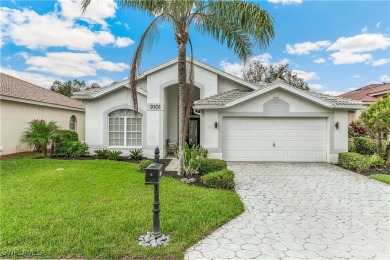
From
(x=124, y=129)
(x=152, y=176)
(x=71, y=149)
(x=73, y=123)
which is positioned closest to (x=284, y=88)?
(x=124, y=129)

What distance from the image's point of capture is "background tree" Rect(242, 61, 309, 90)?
36719mm

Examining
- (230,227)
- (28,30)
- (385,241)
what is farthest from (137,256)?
(28,30)

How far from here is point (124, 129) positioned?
14758mm

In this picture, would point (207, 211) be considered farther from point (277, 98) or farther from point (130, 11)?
point (277, 98)

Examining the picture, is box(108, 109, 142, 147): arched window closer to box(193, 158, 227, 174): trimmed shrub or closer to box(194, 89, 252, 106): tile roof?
box(194, 89, 252, 106): tile roof

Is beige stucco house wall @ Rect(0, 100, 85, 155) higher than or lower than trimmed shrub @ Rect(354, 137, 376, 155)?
higher

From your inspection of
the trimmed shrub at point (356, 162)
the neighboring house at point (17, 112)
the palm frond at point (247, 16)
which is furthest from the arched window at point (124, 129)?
the trimmed shrub at point (356, 162)

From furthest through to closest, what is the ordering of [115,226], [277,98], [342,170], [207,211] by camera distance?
[277,98], [342,170], [207,211], [115,226]

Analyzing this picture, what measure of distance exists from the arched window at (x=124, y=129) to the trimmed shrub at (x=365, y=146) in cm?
1404

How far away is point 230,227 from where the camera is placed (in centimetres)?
484

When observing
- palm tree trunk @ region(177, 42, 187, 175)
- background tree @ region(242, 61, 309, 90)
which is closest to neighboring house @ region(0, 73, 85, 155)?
palm tree trunk @ region(177, 42, 187, 175)

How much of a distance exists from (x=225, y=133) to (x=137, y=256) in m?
9.50

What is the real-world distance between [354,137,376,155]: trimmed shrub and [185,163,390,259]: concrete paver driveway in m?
6.49

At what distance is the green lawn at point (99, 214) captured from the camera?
12.9 feet
